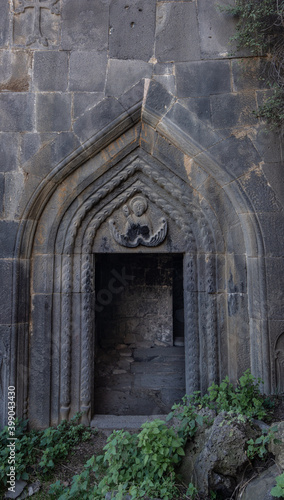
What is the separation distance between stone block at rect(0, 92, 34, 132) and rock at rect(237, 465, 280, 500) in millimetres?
3635

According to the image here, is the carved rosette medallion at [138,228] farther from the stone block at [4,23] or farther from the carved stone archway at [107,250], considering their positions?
the stone block at [4,23]

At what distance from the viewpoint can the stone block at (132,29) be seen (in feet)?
11.0

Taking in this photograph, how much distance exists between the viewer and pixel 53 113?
3.31 meters

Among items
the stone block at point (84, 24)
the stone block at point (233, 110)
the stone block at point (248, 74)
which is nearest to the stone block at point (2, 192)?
the stone block at point (84, 24)

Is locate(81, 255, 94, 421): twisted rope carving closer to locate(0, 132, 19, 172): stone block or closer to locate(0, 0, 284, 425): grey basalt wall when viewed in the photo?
locate(0, 0, 284, 425): grey basalt wall

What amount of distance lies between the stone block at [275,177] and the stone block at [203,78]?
93 centimetres

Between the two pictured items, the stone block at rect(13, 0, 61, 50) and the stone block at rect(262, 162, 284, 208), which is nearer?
the stone block at rect(262, 162, 284, 208)

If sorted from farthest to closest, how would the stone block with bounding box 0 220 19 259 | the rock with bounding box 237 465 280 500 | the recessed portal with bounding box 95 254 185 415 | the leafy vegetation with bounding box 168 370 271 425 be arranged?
the recessed portal with bounding box 95 254 185 415, the stone block with bounding box 0 220 19 259, the leafy vegetation with bounding box 168 370 271 425, the rock with bounding box 237 465 280 500

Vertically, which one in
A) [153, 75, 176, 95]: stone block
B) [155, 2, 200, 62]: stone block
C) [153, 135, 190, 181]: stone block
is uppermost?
[155, 2, 200, 62]: stone block

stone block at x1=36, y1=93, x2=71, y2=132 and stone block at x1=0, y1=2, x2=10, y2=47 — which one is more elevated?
stone block at x1=0, y1=2, x2=10, y2=47

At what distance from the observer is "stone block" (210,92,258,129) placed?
128 inches

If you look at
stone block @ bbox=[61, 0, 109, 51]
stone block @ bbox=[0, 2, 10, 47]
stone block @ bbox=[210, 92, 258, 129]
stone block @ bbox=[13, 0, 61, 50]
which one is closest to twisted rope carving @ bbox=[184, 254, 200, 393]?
stone block @ bbox=[210, 92, 258, 129]

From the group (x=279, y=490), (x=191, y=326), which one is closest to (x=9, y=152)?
(x=191, y=326)

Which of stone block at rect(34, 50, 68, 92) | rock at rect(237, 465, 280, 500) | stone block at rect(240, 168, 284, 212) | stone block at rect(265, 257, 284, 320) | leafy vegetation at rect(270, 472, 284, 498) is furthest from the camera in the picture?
stone block at rect(34, 50, 68, 92)
